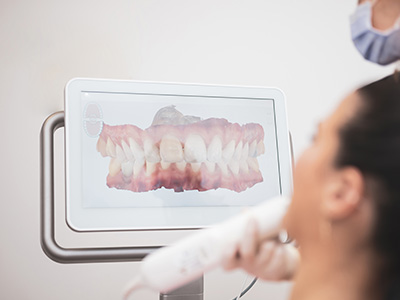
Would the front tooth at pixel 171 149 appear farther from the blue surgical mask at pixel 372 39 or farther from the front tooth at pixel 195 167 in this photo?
the blue surgical mask at pixel 372 39

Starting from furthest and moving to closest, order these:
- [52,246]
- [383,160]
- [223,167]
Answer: [223,167]
[52,246]
[383,160]

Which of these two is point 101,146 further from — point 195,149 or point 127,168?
point 195,149

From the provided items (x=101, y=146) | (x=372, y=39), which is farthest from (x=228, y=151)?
(x=372, y=39)

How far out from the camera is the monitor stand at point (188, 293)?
93 centimetres

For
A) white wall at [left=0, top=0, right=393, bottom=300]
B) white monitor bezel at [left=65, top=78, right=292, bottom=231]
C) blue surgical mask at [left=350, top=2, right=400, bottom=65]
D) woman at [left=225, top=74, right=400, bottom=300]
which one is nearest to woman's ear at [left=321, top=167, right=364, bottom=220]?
woman at [left=225, top=74, right=400, bottom=300]

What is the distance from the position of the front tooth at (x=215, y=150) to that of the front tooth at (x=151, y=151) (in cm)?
11

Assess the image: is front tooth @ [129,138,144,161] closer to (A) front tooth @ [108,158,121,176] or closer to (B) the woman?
(A) front tooth @ [108,158,121,176]

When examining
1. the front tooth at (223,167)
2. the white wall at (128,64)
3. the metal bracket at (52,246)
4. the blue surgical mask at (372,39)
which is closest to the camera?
the blue surgical mask at (372,39)

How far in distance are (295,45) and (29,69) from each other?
2.50 ft

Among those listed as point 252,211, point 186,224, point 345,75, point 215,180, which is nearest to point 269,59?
point 345,75

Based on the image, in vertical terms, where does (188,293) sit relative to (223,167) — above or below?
below

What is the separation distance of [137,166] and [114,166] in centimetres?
4

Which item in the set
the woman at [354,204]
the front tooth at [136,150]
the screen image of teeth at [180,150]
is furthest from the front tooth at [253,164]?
the woman at [354,204]

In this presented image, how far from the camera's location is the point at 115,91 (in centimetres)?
100
